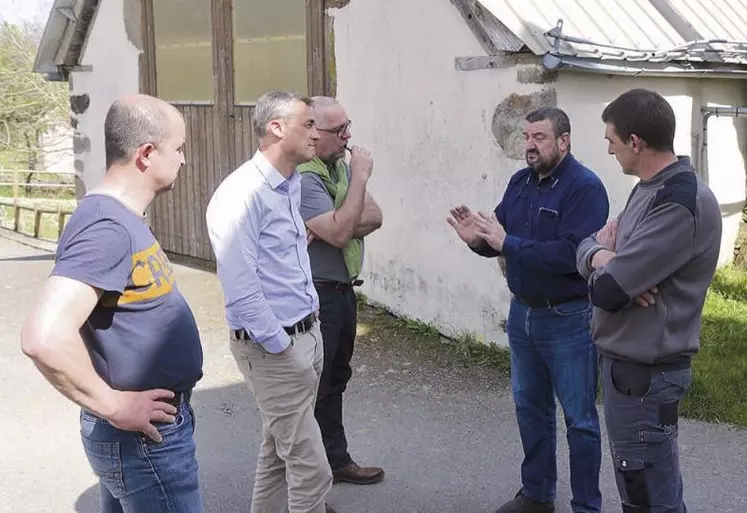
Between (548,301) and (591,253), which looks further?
(548,301)

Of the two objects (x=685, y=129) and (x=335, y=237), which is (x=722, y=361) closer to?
(x=685, y=129)

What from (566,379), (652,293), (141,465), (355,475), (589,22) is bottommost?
(355,475)

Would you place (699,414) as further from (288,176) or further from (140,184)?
(140,184)

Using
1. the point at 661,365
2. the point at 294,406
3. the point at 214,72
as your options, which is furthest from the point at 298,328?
the point at 214,72

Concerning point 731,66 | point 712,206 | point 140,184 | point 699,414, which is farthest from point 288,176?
point 731,66

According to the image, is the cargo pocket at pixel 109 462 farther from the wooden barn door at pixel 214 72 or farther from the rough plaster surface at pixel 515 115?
the wooden barn door at pixel 214 72

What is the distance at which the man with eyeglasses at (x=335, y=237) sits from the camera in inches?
149

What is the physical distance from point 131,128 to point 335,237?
153cm

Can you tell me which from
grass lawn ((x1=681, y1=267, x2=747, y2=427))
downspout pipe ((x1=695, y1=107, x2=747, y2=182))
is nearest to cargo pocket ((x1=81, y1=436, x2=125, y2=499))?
grass lawn ((x1=681, y1=267, x2=747, y2=427))

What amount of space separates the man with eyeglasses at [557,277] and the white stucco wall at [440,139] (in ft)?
7.48

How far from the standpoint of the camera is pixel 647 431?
2.90 metres

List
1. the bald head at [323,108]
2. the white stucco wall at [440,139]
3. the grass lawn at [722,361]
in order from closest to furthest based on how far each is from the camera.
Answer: the bald head at [323,108] < the grass lawn at [722,361] < the white stucco wall at [440,139]

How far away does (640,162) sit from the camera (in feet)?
9.61

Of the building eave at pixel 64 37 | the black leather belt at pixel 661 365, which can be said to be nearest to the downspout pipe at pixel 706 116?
the black leather belt at pixel 661 365
